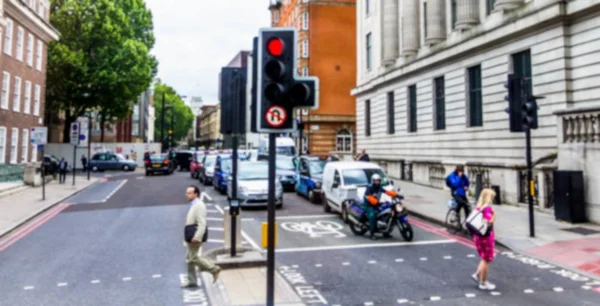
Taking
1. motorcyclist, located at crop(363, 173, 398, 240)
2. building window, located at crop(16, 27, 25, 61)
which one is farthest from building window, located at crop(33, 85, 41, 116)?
motorcyclist, located at crop(363, 173, 398, 240)

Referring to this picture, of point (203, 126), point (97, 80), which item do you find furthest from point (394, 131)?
point (203, 126)

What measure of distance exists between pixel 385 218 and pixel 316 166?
347 inches

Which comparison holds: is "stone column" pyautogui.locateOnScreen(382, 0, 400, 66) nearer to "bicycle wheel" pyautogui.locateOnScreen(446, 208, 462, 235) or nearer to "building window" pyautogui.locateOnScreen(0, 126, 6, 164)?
"bicycle wheel" pyautogui.locateOnScreen(446, 208, 462, 235)

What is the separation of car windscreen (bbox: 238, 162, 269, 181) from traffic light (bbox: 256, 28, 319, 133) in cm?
1196

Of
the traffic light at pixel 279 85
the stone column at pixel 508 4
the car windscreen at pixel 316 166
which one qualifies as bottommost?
the car windscreen at pixel 316 166

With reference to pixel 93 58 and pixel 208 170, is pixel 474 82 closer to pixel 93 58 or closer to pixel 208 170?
pixel 208 170

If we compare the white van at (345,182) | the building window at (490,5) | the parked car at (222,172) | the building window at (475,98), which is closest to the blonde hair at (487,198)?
the white van at (345,182)

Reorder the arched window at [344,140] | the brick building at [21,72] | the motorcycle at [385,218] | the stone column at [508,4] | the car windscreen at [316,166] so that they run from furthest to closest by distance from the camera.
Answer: the arched window at [344,140], the brick building at [21,72], the car windscreen at [316,166], the stone column at [508,4], the motorcycle at [385,218]

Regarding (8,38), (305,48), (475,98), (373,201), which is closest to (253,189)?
(373,201)

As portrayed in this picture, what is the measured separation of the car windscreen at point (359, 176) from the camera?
14.2 m

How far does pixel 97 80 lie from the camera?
38.1 m

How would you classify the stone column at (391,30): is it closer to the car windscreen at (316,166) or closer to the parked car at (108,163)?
the car windscreen at (316,166)

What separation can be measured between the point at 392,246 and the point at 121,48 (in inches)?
1417

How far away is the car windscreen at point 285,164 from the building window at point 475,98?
967 centimetres
